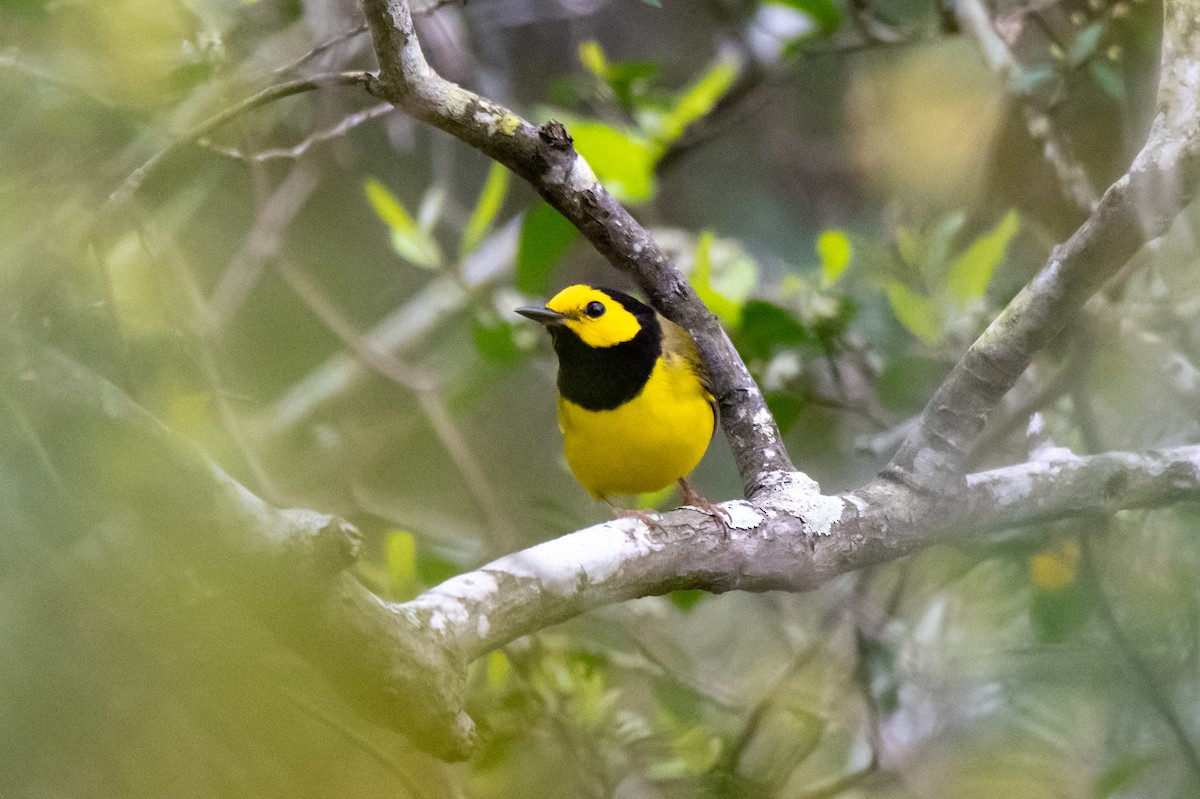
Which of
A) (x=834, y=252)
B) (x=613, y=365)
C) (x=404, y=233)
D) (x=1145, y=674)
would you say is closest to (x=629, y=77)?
(x=404, y=233)

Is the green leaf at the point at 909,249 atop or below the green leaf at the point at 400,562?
atop

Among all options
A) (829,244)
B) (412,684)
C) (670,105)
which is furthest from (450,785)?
(670,105)

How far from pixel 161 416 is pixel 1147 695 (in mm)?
1404

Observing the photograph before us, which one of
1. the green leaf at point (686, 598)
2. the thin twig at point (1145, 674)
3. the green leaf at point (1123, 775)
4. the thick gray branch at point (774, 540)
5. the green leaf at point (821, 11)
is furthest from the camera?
the green leaf at point (821, 11)

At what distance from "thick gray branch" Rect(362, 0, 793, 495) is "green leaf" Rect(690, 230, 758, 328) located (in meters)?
0.31

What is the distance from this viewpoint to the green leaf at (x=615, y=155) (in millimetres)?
3047

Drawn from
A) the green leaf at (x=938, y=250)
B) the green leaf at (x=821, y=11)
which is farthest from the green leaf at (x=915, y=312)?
the green leaf at (x=821, y=11)

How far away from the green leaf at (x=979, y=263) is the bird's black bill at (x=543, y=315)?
1.00 m

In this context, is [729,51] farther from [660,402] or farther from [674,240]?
[660,402]

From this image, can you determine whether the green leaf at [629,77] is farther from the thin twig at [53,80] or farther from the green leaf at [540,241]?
the thin twig at [53,80]

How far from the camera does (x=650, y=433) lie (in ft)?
7.89

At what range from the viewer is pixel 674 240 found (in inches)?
158

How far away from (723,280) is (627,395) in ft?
2.37

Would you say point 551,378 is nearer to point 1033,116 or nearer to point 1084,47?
point 1033,116
